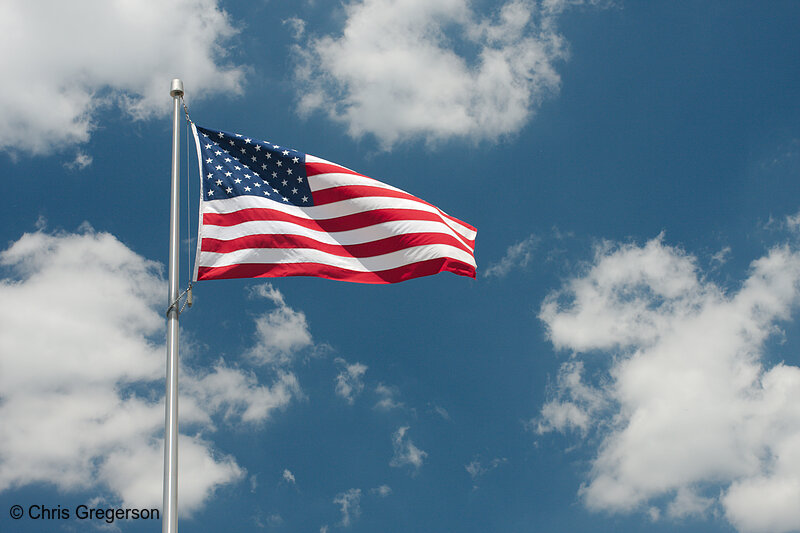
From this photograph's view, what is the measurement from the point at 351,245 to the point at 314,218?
117 cm

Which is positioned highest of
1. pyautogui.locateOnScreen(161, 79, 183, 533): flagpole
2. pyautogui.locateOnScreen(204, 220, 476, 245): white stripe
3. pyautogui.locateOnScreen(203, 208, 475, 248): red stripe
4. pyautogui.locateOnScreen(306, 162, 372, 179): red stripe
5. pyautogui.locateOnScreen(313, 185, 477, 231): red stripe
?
pyautogui.locateOnScreen(306, 162, 372, 179): red stripe

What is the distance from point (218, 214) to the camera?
17.0m

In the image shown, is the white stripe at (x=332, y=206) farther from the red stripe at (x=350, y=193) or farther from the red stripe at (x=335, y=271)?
the red stripe at (x=335, y=271)

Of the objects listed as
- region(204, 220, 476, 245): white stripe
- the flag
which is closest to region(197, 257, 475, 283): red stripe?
the flag

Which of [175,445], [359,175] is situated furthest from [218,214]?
[175,445]

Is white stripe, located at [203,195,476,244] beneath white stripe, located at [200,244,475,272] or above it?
above

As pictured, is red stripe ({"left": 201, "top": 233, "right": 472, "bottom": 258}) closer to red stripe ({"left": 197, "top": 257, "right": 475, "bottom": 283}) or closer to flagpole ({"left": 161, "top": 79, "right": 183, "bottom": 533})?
red stripe ({"left": 197, "top": 257, "right": 475, "bottom": 283})

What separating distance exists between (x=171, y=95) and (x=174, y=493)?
370 inches

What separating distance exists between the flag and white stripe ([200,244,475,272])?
0.08 feet

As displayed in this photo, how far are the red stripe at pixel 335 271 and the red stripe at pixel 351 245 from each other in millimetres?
485

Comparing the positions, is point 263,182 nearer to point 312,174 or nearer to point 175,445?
point 312,174

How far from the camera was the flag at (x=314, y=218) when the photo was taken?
17.3 meters

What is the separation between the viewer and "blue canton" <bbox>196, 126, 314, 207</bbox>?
17.9m

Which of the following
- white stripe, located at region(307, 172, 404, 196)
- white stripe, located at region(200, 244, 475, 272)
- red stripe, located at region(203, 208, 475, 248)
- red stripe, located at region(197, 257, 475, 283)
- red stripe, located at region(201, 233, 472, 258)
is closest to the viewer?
red stripe, located at region(197, 257, 475, 283)
